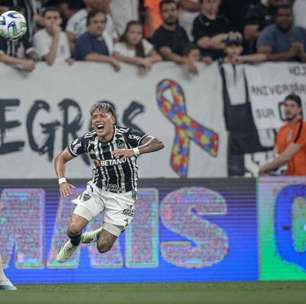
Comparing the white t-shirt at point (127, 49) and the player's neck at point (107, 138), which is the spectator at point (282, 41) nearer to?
the white t-shirt at point (127, 49)

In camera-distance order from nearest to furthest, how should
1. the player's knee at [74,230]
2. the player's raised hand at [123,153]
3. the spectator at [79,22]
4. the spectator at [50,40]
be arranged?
the player's raised hand at [123,153] → the player's knee at [74,230] → the spectator at [50,40] → the spectator at [79,22]

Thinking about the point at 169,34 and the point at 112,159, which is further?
the point at 169,34

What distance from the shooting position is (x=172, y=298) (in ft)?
37.4

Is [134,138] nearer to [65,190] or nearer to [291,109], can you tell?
[65,190]

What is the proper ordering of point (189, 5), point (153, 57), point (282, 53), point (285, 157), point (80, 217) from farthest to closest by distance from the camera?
1. point (189, 5)
2. point (282, 53)
3. point (153, 57)
4. point (285, 157)
5. point (80, 217)

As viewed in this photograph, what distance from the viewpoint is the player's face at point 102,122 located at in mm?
11906

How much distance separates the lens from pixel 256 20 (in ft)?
58.5

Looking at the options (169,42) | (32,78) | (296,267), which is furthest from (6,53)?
(296,267)

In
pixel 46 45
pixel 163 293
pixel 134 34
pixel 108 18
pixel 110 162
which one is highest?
pixel 108 18

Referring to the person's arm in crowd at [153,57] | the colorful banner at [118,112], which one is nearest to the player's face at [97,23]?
the colorful banner at [118,112]

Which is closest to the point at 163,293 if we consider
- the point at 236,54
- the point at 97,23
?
the point at 97,23

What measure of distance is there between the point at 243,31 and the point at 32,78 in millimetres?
4047

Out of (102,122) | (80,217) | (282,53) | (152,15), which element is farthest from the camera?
(282,53)

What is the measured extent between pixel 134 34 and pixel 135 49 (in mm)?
257
